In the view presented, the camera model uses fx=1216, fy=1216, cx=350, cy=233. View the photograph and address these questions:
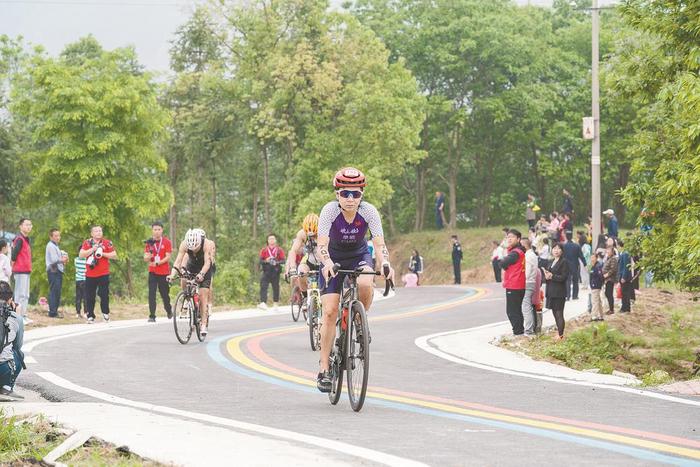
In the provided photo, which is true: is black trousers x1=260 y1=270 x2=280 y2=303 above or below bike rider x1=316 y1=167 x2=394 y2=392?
below

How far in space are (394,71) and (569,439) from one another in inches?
2113

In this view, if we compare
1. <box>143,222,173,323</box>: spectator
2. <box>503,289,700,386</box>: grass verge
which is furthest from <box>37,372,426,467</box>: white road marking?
<box>143,222,173,323</box>: spectator

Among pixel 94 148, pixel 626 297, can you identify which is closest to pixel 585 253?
pixel 626 297

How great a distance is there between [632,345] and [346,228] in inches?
488

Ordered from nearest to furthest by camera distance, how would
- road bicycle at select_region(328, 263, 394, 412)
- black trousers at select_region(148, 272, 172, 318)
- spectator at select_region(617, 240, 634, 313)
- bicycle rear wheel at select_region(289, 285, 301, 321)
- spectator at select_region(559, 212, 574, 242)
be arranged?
road bicycle at select_region(328, 263, 394, 412) < black trousers at select_region(148, 272, 172, 318) < bicycle rear wheel at select_region(289, 285, 301, 321) < spectator at select_region(617, 240, 634, 313) < spectator at select_region(559, 212, 574, 242)

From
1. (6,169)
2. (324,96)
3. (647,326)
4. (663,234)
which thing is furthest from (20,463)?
(324,96)

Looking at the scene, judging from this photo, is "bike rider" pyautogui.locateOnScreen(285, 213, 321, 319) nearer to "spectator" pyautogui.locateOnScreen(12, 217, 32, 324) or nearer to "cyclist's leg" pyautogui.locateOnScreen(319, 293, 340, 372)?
"cyclist's leg" pyautogui.locateOnScreen(319, 293, 340, 372)

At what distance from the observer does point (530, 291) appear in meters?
19.9

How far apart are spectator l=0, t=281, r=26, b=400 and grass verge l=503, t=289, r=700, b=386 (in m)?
7.00

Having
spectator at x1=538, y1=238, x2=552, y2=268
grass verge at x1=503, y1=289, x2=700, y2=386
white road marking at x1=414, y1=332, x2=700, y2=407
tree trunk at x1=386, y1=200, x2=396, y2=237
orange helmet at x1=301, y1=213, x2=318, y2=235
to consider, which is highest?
tree trunk at x1=386, y1=200, x2=396, y2=237

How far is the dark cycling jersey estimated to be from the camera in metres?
10.1

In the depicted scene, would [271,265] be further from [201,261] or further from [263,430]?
[263,430]

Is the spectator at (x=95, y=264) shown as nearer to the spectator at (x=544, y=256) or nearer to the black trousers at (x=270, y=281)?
the black trousers at (x=270, y=281)

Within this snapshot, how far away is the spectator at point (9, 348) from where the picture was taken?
11.0 metres
